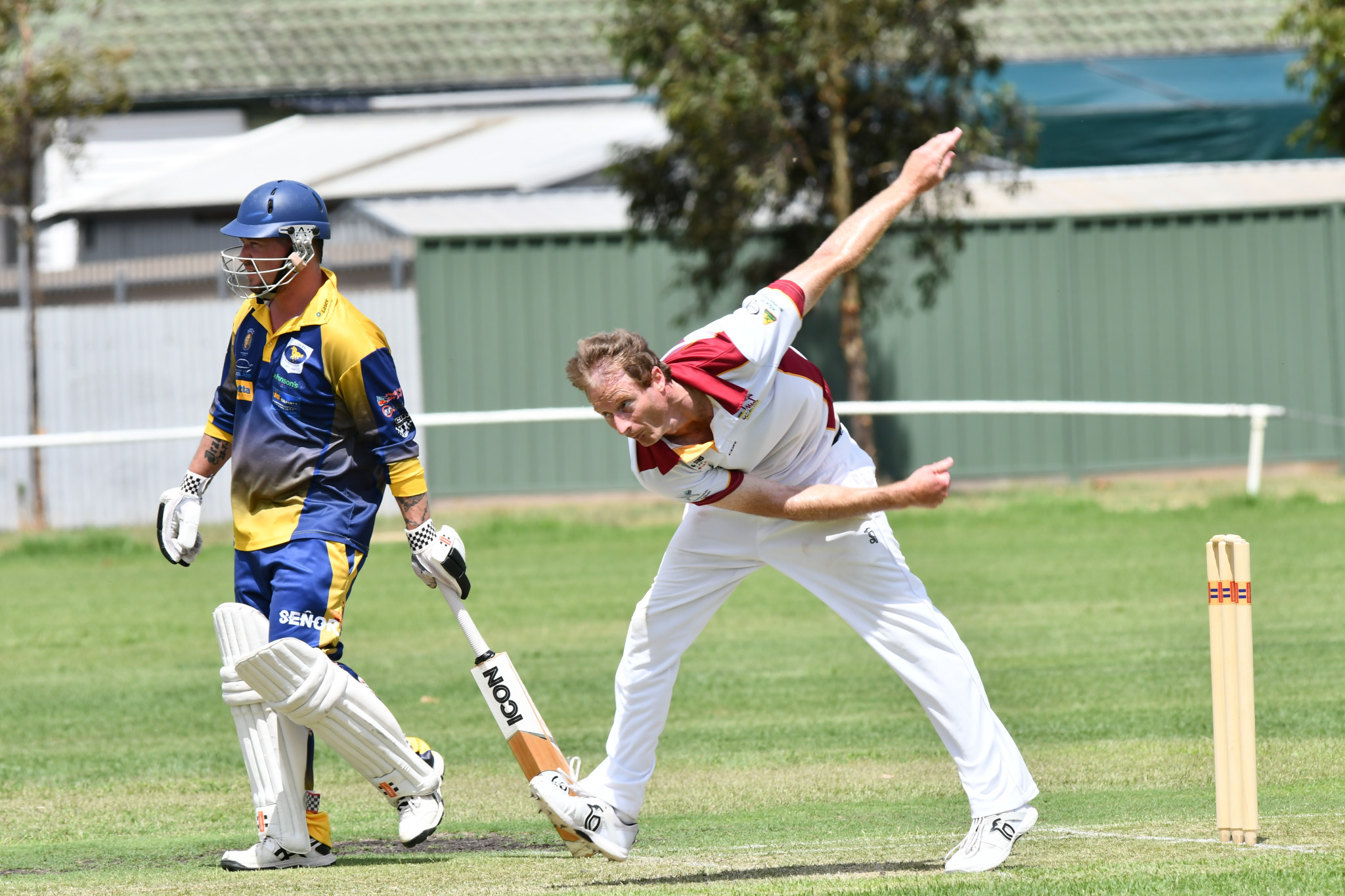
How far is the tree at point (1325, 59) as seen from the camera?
17781 mm

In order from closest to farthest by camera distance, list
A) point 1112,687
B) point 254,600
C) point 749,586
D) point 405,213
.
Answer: point 254,600 < point 1112,687 < point 749,586 < point 405,213

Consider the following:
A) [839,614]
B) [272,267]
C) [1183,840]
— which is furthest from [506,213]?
[1183,840]

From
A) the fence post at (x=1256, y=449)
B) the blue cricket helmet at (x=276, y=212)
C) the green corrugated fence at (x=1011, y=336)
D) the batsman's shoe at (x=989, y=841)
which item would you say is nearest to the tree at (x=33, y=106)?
the green corrugated fence at (x=1011, y=336)

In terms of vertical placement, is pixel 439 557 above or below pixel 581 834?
above

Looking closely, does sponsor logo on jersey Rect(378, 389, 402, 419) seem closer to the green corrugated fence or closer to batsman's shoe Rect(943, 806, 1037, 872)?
batsman's shoe Rect(943, 806, 1037, 872)

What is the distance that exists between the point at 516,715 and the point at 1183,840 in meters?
2.17

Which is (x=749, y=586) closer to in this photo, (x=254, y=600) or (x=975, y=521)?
(x=975, y=521)

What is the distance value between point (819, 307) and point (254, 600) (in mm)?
13818

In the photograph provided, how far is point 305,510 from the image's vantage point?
241 inches

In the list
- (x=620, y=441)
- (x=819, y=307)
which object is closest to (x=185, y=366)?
(x=620, y=441)

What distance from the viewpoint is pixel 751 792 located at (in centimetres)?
732

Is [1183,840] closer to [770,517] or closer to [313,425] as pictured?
[770,517]

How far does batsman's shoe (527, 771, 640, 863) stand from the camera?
18.9 ft

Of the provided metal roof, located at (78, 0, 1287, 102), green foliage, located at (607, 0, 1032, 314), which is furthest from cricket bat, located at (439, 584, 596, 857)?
metal roof, located at (78, 0, 1287, 102)
